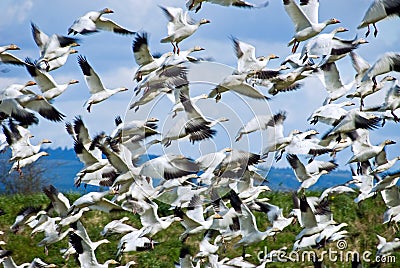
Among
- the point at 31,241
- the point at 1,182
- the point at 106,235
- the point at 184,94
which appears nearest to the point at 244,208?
the point at 184,94

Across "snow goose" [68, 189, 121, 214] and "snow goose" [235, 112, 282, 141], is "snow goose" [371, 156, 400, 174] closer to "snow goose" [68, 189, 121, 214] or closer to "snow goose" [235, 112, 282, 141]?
"snow goose" [235, 112, 282, 141]

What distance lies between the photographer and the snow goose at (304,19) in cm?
1264

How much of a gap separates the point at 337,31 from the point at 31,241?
6.33m

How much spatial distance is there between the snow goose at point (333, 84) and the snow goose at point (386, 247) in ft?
8.15

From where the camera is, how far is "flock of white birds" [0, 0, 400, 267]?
12570 millimetres

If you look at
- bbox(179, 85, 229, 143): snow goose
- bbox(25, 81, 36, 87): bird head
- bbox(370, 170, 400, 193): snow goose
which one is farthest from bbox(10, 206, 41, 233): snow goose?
bbox(370, 170, 400, 193): snow goose

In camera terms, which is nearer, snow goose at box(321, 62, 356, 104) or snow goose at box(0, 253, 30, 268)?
snow goose at box(0, 253, 30, 268)

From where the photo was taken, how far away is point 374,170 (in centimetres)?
1344

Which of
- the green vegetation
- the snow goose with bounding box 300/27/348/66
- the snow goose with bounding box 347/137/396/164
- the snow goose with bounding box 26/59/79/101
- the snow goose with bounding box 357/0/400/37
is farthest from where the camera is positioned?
the green vegetation

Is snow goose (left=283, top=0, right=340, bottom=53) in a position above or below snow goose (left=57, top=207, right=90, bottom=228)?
above

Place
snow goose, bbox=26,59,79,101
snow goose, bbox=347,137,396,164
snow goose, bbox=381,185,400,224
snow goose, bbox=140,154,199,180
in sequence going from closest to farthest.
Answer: snow goose, bbox=140,154,199,180 < snow goose, bbox=26,59,79,101 < snow goose, bbox=347,137,396,164 < snow goose, bbox=381,185,400,224

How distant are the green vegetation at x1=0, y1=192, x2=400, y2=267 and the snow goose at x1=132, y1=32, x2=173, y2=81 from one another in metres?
3.01

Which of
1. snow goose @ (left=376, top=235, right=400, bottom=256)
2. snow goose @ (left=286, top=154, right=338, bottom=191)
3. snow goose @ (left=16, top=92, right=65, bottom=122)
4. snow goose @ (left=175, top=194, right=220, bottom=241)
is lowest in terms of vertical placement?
snow goose @ (left=376, top=235, right=400, bottom=256)

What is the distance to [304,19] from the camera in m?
12.8
